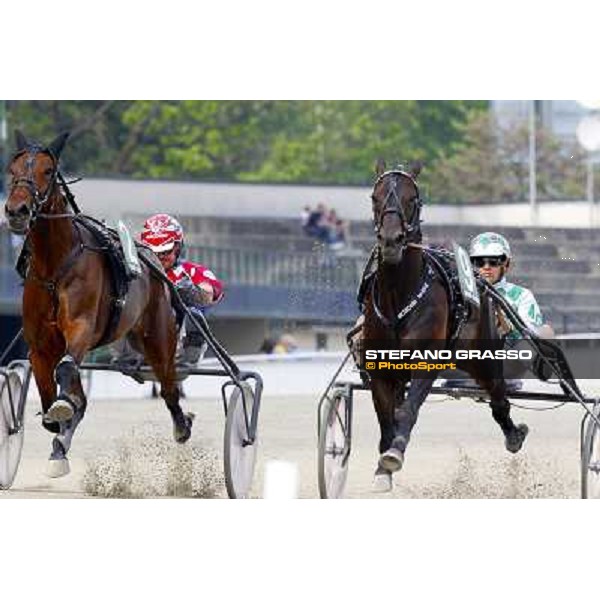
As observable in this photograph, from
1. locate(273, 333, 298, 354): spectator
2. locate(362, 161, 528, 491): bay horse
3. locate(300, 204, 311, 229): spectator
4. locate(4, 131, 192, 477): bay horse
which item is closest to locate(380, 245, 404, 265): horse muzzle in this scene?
locate(362, 161, 528, 491): bay horse

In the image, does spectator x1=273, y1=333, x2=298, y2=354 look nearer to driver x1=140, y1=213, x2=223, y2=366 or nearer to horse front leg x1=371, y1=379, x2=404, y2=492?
driver x1=140, y1=213, x2=223, y2=366

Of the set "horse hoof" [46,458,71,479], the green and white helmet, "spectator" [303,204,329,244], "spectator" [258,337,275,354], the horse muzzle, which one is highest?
the horse muzzle

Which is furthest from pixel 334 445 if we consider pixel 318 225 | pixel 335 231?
pixel 318 225

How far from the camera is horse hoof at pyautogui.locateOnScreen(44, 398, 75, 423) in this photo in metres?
11.0

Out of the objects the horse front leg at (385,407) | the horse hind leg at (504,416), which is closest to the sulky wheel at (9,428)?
the horse front leg at (385,407)

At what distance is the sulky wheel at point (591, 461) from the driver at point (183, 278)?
7.11 ft

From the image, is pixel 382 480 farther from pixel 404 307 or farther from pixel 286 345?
pixel 286 345

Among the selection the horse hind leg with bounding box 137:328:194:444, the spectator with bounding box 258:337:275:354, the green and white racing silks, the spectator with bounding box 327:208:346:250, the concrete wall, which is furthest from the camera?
the spectator with bounding box 327:208:346:250

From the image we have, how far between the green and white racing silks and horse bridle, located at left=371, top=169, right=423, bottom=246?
3.79 feet

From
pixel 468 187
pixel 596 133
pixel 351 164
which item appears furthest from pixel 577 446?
pixel 351 164

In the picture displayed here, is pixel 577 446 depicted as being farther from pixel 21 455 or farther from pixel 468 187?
pixel 468 187

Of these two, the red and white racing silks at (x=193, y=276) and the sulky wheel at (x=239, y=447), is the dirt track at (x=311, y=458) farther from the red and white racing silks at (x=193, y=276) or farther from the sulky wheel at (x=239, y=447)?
the red and white racing silks at (x=193, y=276)

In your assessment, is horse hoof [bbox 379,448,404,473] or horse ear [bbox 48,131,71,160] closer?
horse hoof [bbox 379,448,404,473]

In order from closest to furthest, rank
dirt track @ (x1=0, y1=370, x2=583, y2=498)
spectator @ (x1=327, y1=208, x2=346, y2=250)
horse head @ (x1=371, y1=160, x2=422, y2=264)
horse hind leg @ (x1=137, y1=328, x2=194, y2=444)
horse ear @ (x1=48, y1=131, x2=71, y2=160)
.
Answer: horse head @ (x1=371, y1=160, x2=422, y2=264) → horse ear @ (x1=48, y1=131, x2=71, y2=160) → dirt track @ (x1=0, y1=370, x2=583, y2=498) → horse hind leg @ (x1=137, y1=328, x2=194, y2=444) → spectator @ (x1=327, y1=208, x2=346, y2=250)
